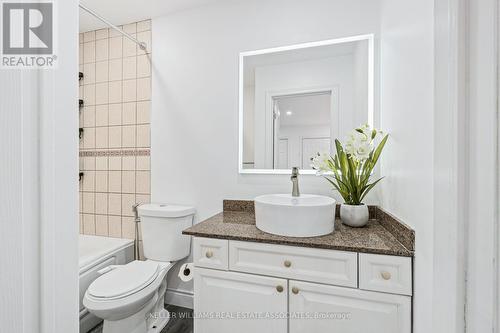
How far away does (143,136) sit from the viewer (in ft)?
6.50

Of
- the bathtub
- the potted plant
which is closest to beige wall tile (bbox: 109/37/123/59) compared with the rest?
the bathtub

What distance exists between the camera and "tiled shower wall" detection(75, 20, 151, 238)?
1.99 meters

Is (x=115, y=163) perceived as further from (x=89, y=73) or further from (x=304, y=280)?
(x=304, y=280)

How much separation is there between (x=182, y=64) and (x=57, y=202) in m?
1.72

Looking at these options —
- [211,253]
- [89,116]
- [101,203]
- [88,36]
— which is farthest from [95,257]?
[88,36]

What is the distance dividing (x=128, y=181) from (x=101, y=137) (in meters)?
0.50

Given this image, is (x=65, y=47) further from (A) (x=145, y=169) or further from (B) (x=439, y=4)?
(A) (x=145, y=169)

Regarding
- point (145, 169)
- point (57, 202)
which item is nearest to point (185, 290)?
point (145, 169)

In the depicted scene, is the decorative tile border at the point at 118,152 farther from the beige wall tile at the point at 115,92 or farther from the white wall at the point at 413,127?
the white wall at the point at 413,127

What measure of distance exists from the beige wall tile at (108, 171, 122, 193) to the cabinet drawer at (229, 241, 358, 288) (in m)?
1.38

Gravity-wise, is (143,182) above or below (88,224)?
above

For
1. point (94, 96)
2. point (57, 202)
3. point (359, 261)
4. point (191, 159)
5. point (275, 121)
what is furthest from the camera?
point (94, 96)

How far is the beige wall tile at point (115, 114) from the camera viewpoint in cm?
206

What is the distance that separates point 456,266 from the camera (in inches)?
25.6
